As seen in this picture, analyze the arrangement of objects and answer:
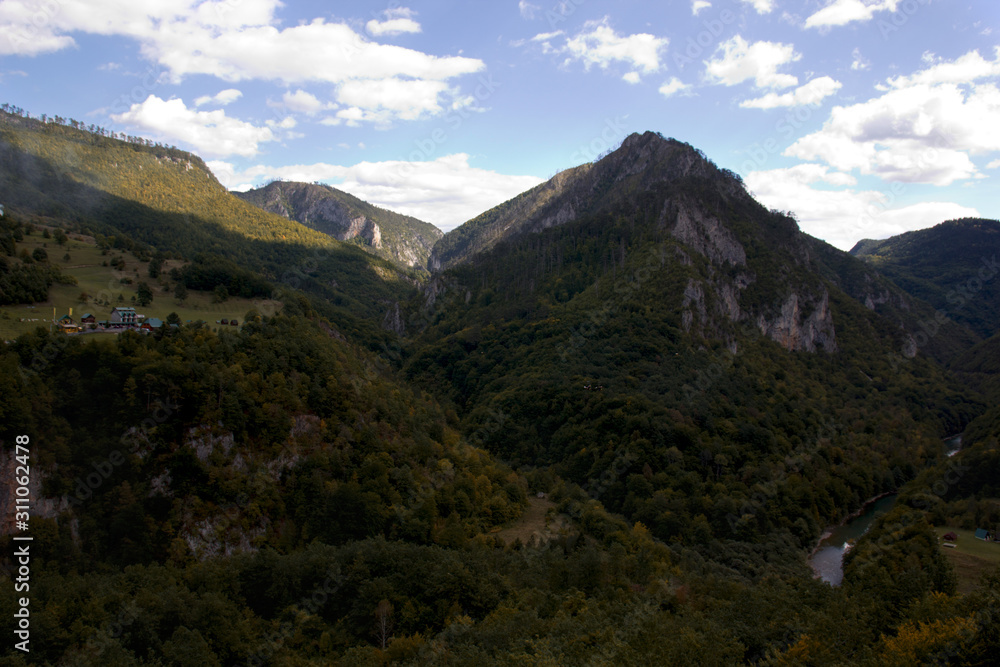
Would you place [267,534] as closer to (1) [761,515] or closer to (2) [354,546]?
(2) [354,546]

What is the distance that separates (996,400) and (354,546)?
478 feet

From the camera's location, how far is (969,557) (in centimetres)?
4950

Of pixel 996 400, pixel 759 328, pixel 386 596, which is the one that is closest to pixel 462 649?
pixel 386 596

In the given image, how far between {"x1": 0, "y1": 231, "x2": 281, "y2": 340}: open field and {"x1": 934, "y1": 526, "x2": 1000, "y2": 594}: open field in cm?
7009

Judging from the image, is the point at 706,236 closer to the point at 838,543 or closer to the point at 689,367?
the point at 689,367

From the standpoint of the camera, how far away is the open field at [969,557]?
4447 centimetres

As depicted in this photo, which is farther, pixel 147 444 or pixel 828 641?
pixel 147 444

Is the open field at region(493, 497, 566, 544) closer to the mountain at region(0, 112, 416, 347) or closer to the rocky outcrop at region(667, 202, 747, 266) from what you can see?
the mountain at region(0, 112, 416, 347)

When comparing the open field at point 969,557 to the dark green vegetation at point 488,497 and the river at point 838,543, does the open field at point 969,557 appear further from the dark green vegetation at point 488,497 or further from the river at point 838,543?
the river at point 838,543

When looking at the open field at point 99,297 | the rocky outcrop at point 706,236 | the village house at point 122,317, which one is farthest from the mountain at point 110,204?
the rocky outcrop at point 706,236

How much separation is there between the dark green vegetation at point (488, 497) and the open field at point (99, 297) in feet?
9.73

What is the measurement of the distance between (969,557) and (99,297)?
8552 centimetres

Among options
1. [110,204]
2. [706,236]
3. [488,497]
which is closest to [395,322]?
[706,236]

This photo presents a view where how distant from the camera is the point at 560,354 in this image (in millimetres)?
95250
